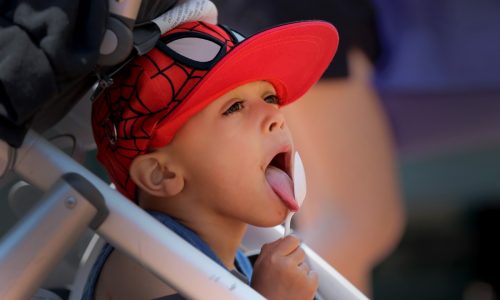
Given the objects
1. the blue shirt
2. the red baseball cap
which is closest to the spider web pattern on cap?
the red baseball cap

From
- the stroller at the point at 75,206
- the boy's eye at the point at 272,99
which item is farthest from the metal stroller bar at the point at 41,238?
the boy's eye at the point at 272,99

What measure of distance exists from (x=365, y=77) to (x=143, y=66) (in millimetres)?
1441

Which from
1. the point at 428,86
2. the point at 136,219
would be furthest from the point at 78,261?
the point at 428,86

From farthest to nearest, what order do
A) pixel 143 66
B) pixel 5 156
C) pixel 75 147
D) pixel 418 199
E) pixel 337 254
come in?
pixel 418 199 < pixel 337 254 < pixel 75 147 < pixel 143 66 < pixel 5 156

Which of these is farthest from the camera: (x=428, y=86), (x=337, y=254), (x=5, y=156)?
(x=428, y=86)

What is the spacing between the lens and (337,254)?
8.93ft

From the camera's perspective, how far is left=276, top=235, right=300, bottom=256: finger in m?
1.54

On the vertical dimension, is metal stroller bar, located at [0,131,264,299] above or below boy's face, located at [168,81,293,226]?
above

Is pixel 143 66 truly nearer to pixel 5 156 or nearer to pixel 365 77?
pixel 5 156

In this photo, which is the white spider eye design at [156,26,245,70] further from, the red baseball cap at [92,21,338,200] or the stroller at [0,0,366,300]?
the stroller at [0,0,366,300]

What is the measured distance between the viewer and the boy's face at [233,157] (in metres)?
1.55

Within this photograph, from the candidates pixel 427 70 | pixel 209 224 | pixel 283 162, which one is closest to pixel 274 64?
pixel 283 162

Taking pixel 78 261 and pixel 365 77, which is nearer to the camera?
pixel 78 261

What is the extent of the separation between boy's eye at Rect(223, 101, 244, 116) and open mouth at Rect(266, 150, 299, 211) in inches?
3.7
